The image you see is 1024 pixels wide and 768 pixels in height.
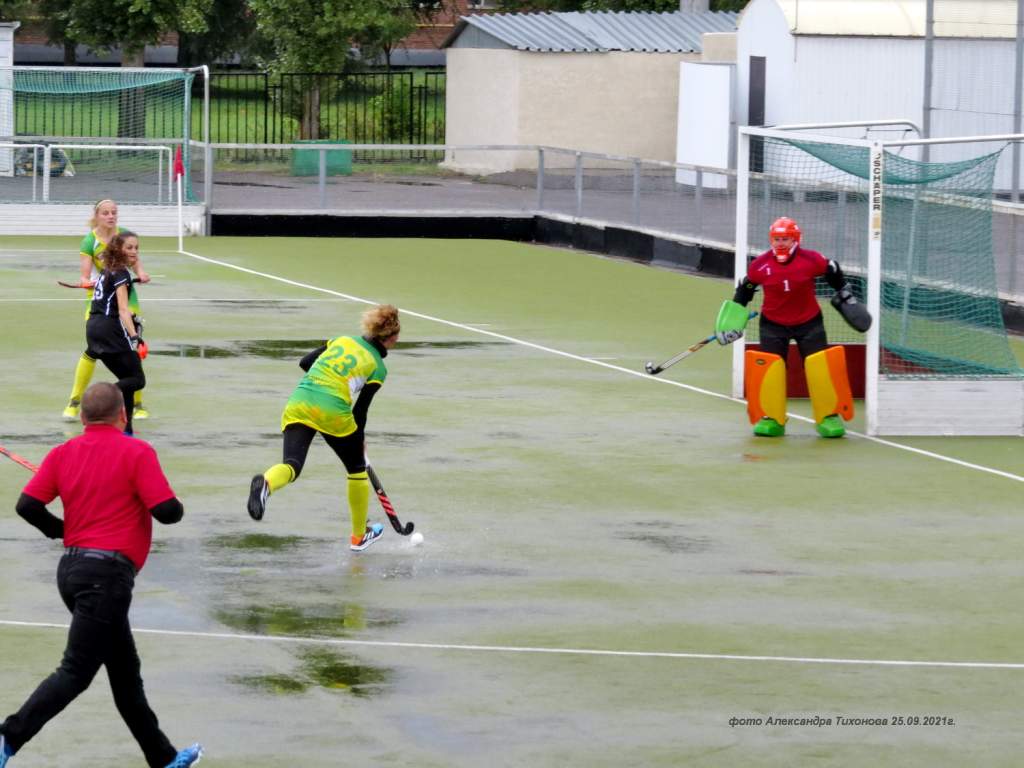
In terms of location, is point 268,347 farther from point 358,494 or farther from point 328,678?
point 328,678

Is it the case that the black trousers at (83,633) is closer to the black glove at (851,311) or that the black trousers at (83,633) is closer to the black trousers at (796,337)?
the black trousers at (796,337)

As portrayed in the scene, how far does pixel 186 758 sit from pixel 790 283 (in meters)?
9.31

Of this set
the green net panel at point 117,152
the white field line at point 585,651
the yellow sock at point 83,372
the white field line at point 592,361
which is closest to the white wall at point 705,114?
the green net panel at point 117,152

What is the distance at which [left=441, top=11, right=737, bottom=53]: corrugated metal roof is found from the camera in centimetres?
4459

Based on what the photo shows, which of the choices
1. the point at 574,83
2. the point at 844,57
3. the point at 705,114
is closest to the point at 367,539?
the point at 844,57

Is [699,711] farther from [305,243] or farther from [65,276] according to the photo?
[305,243]

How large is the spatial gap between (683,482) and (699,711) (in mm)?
5441

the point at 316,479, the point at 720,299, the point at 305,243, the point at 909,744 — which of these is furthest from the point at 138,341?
the point at 305,243

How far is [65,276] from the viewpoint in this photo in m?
27.2

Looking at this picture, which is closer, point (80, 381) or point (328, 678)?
point (328, 678)

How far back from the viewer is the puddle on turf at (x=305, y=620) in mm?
10211

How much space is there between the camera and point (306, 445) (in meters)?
11.6

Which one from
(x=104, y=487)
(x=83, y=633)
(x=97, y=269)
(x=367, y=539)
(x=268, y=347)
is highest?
(x=97, y=269)

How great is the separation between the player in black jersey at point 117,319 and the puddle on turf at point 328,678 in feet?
19.4
